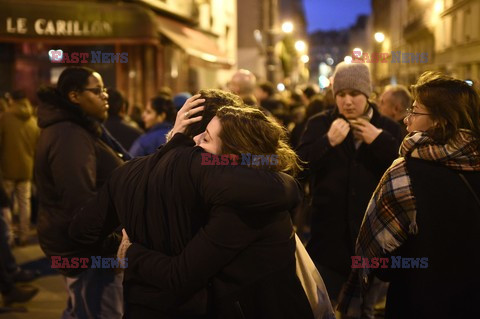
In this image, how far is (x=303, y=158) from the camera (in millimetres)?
4328

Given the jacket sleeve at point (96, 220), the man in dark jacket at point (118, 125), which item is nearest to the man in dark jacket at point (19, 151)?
the man in dark jacket at point (118, 125)

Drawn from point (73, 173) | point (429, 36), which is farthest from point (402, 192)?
point (429, 36)

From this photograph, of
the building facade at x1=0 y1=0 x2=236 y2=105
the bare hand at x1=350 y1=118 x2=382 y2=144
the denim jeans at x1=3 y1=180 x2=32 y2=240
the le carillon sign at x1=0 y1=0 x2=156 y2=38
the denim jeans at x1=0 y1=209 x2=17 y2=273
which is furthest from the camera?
the building facade at x1=0 y1=0 x2=236 y2=105

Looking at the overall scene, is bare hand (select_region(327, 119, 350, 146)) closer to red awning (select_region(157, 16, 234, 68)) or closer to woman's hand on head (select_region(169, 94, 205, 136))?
woman's hand on head (select_region(169, 94, 205, 136))

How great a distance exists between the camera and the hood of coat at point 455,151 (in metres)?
2.74

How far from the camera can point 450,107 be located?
111 inches

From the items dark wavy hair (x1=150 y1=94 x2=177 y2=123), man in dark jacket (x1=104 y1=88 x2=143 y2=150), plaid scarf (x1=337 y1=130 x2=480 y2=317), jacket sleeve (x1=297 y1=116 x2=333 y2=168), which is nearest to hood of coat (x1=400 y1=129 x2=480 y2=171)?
plaid scarf (x1=337 y1=130 x2=480 y2=317)

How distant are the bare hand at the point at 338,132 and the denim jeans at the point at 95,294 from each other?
163cm

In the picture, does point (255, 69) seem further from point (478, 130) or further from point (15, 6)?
point (478, 130)

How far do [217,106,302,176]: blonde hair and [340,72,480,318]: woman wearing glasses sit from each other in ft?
2.09

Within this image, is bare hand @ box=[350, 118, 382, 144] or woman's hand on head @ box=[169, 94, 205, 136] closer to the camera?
woman's hand on head @ box=[169, 94, 205, 136]

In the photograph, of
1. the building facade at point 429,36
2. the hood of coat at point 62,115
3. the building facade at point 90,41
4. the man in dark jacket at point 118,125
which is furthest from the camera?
the building facade at point 90,41

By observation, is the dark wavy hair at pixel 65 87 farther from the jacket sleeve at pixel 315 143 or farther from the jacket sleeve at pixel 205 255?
the jacket sleeve at pixel 205 255

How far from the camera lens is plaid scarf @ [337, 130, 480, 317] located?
2.75 m
